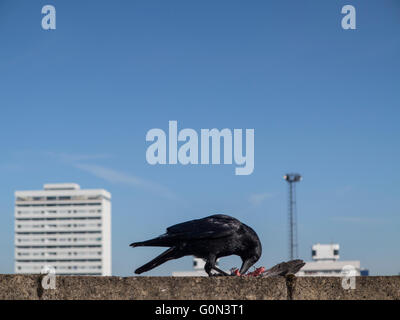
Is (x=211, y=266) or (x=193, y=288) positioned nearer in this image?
(x=193, y=288)

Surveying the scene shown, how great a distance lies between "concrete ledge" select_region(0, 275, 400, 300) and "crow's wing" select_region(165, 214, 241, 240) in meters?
1.08

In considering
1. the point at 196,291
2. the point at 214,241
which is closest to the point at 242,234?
the point at 214,241

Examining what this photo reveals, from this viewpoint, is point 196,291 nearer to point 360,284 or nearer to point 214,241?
point 214,241

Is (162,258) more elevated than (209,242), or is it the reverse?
(209,242)

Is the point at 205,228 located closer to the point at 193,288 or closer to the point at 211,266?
the point at 211,266

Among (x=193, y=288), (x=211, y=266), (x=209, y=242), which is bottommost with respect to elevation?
(x=193, y=288)

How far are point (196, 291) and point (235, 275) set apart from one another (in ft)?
2.98

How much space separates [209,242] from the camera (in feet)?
34.7

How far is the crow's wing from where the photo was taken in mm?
10531

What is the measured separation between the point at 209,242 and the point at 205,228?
0.23 metres

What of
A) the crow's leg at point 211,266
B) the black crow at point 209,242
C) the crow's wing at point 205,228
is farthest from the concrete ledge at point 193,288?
the crow's wing at point 205,228

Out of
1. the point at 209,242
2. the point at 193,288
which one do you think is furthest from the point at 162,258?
the point at 193,288

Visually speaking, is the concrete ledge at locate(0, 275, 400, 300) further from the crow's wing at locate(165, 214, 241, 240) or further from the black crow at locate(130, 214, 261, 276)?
the crow's wing at locate(165, 214, 241, 240)
